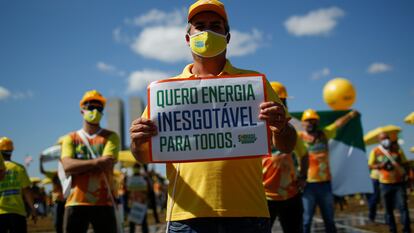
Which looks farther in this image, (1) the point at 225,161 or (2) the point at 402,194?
(2) the point at 402,194

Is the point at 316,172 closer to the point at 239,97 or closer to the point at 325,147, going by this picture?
the point at 325,147

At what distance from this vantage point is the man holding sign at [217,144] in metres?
2.25

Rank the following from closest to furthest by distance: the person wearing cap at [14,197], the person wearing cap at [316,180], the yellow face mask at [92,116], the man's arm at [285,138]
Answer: the man's arm at [285,138]
the yellow face mask at [92,116]
the person wearing cap at [14,197]
the person wearing cap at [316,180]

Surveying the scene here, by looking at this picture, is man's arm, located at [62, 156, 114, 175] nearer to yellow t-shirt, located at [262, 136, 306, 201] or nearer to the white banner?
yellow t-shirt, located at [262, 136, 306, 201]

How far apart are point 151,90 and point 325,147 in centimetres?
539

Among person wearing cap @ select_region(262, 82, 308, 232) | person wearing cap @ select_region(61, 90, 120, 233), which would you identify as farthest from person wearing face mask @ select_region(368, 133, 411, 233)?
person wearing cap @ select_region(61, 90, 120, 233)

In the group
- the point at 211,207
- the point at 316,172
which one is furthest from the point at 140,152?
the point at 316,172

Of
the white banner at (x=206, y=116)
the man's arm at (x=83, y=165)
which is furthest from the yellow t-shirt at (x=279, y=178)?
the white banner at (x=206, y=116)

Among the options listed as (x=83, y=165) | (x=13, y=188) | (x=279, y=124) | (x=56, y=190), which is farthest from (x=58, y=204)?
(x=279, y=124)

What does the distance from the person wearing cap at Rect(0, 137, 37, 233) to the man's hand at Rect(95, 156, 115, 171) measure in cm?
279

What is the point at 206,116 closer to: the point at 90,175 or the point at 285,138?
the point at 285,138

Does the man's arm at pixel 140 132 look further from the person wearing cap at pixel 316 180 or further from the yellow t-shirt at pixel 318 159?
the yellow t-shirt at pixel 318 159

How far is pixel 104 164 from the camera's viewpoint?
446 centimetres

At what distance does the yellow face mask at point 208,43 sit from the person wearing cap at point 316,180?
470cm
